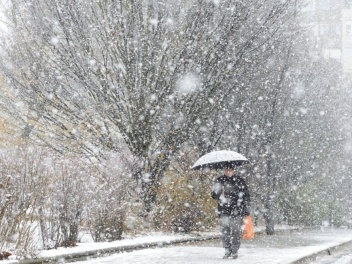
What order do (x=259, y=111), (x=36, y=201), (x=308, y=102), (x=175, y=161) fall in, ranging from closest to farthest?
(x=36, y=201) → (x=175, y=161) → (x=259, y=111) → (x=308, y=102)

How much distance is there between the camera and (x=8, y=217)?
10.4 m

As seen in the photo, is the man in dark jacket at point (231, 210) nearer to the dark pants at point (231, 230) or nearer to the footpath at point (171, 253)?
the dark pants at point (231, 230)

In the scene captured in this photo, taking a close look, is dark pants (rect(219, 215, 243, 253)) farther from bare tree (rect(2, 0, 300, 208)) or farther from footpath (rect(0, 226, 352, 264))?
bare tree (rect(2, 0, 300, 208))

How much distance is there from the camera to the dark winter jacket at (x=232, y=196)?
12.0m

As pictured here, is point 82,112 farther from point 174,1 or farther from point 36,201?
point 36,201

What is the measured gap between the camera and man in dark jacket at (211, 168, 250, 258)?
38.9 ft

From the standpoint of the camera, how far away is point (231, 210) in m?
12.0

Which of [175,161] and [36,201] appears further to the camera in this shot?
[175,161]

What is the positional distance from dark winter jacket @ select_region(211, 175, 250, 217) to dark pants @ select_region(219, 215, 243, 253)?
0.29 ft

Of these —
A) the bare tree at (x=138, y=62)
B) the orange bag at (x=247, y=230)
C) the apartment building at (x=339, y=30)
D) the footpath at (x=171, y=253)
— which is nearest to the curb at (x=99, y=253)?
the footpath at (x=171, y=253)

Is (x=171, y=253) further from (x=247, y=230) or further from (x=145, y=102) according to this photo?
(x=145, y=102)

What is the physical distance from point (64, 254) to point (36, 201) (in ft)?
3.44

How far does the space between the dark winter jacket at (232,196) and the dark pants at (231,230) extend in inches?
3.5

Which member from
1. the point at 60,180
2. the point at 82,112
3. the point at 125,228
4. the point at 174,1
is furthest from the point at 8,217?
the point at 174,1
